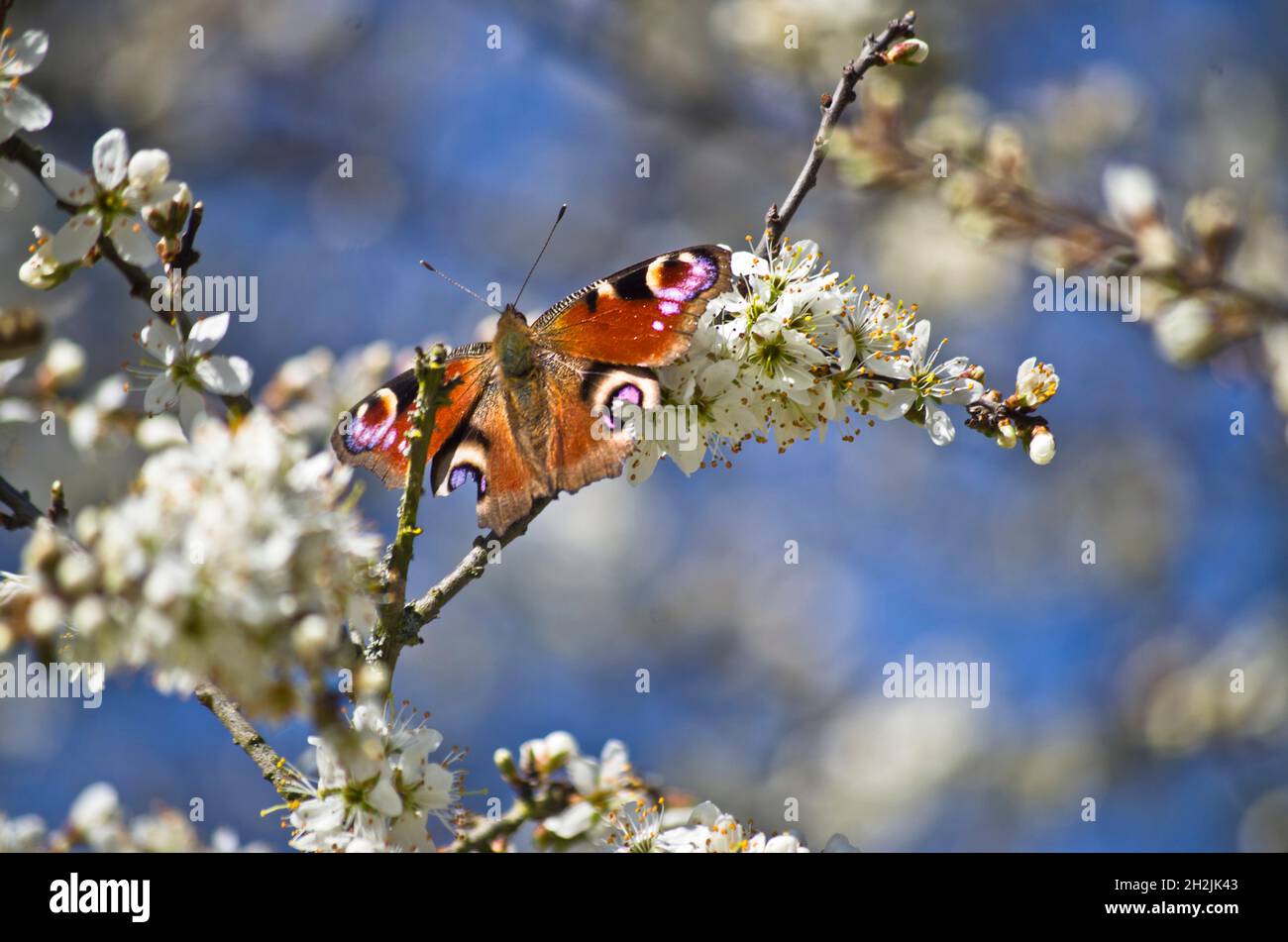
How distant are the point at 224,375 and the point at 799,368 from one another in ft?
3.20

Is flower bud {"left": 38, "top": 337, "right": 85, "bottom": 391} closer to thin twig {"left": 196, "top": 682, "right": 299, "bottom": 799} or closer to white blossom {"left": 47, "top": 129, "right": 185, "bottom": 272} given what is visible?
white blossom {"left": 47, "top": 129, "right": 185, "bottom": 272}

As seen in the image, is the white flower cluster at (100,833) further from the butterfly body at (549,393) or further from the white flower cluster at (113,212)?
the white flower cluster at (113,212)

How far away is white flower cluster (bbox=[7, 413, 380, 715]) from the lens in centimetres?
127

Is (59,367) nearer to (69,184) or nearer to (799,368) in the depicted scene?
(69,184)

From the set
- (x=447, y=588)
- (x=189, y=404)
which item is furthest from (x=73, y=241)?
(x=447, y=588)

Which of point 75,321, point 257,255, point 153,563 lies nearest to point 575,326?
point 153,563

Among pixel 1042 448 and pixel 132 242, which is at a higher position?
pixel 132 242

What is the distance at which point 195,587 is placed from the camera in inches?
50.3

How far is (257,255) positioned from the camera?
19.8 feet

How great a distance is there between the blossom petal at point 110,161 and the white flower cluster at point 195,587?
2.46 ft

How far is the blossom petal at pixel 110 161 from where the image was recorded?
1876mm

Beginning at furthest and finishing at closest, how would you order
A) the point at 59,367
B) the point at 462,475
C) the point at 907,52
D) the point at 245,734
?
the point at 462,475
the point at 907,52
the point at 245,734
the point at 59,367

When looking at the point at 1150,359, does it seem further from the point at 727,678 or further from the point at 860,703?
the point at 727,678

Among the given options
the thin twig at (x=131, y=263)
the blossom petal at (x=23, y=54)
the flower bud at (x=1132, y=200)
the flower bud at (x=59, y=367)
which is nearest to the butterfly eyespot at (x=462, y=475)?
the thin twig at (x=131, y=263)
